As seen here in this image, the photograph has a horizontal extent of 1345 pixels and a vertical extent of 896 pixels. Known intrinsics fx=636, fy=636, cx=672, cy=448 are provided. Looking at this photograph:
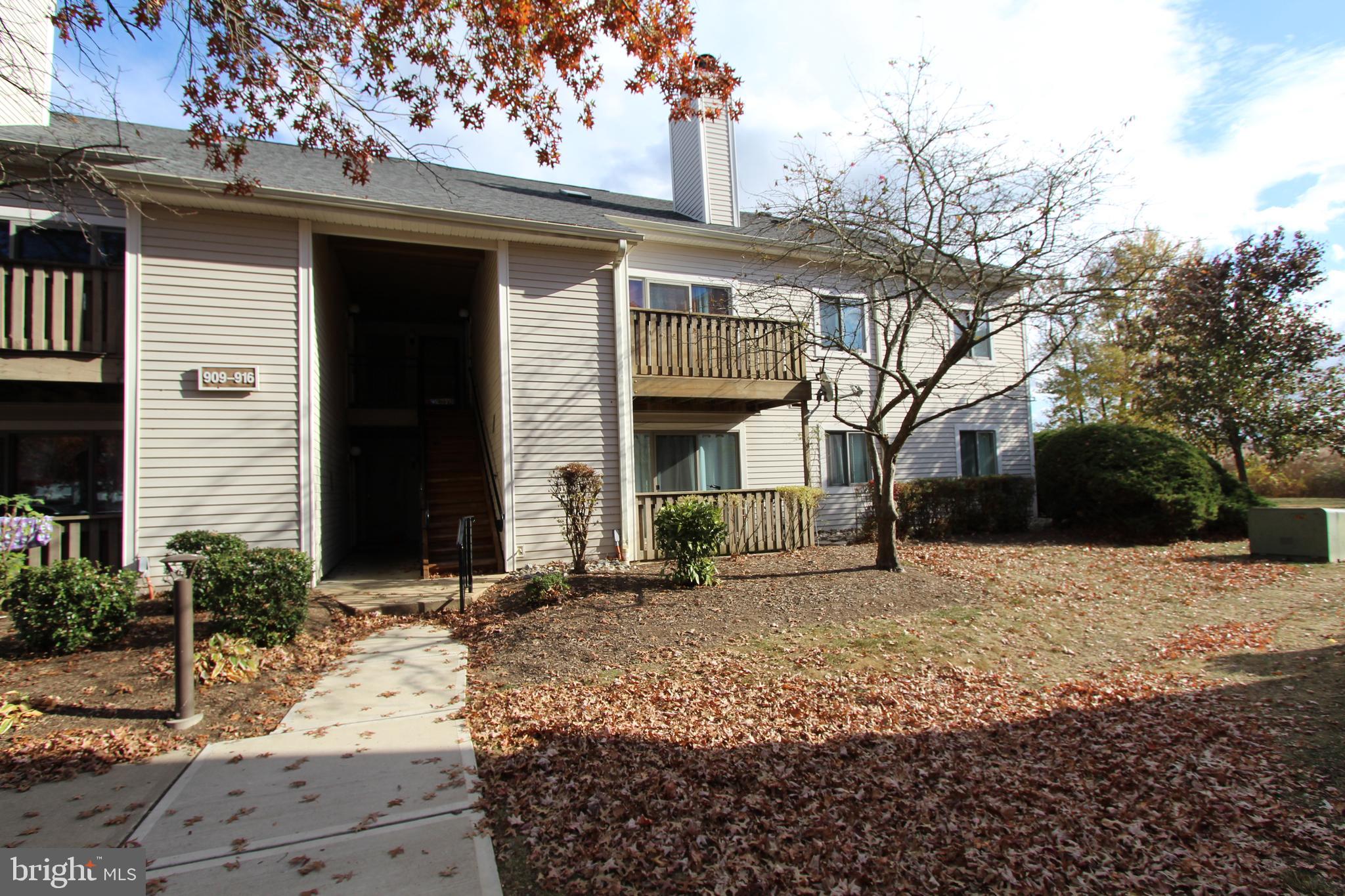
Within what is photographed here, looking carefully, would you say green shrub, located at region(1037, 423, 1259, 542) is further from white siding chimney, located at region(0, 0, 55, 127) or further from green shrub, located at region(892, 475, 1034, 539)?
white siding chimney, located at region(0, 0, 55, 127)

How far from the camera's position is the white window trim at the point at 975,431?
625 inches

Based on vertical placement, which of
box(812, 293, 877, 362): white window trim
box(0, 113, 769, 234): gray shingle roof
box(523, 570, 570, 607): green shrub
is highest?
box(0, 113, 769, 234): gray shingle roof

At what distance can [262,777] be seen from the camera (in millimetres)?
3887

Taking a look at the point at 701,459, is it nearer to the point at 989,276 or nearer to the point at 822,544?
the point at 822,544

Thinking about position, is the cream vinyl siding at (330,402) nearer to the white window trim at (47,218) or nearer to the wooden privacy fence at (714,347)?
the white window trim at (47,218)

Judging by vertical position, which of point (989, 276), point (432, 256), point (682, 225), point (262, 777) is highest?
point (682, 225)

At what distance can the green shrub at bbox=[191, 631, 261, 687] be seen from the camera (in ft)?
17.4

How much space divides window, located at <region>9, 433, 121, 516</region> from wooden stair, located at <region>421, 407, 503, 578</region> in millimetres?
4529

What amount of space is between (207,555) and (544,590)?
11.4ft

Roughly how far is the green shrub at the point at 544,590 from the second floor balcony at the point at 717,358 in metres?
3.96

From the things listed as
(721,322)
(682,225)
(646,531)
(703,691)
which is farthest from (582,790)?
(682,225)

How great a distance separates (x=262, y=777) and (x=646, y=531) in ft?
23.1

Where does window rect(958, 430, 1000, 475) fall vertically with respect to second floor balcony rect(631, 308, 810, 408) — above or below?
below

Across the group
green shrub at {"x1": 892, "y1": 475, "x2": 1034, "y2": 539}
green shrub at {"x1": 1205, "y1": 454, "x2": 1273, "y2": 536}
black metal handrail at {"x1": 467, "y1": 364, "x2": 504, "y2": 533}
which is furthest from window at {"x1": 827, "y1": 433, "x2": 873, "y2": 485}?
black metal handrail at {"x1": 467, "y1": 364, "x2": 504, "y2": 533}
